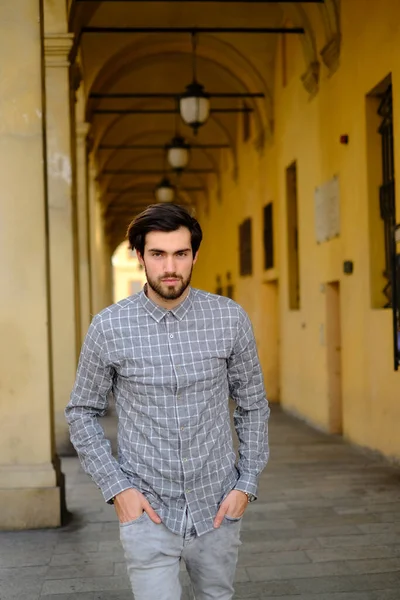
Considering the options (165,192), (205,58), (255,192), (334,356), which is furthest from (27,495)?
(165,192)

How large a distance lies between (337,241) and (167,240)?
928 centimetres

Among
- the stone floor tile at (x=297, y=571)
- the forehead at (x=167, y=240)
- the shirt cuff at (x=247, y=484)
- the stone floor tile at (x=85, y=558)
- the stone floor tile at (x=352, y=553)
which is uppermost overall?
the forehead at (x=167, y=240)

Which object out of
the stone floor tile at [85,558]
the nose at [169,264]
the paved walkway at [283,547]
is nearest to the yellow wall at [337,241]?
the paved walkway at [283,547]

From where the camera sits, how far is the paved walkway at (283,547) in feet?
16.6

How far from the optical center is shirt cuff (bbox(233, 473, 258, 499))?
285 cm

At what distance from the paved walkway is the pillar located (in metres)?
1.81

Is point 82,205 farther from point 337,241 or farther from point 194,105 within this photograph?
point 337,241

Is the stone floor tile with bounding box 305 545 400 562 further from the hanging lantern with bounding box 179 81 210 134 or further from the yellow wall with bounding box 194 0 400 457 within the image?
the hanging lantern with bounding box 179 81 210 134

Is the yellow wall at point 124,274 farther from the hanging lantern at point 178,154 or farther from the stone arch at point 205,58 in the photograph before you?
the hanging lantern at point 178,154

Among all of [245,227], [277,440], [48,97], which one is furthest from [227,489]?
[245,227]

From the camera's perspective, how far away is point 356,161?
10875 millimetres

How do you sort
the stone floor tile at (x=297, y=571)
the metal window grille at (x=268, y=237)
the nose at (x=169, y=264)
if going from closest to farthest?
1. the nose at (x=169, y=264)
2. the stone floor tile at (x=297, y=571)
3. the metal window grille at (x=268, y=237)

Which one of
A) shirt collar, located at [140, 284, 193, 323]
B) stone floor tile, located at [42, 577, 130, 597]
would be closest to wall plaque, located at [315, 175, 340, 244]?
stone floor tile, located at [42, 577, 130, 597]

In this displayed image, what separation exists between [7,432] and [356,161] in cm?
600
